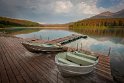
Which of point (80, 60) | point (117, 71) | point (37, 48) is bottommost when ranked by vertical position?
point (117, 71)

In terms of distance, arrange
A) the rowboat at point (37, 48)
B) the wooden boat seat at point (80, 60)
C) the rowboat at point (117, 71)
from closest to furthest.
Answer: the wooden boat seat at point (80, 60), the rowboat at point (117, 71), the rowboat at point (37, 48)

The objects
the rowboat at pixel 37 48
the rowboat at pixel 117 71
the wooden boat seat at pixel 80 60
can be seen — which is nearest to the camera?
the wooden boat seat at pixel 80 60

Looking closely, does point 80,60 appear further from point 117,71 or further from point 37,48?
point 117,71

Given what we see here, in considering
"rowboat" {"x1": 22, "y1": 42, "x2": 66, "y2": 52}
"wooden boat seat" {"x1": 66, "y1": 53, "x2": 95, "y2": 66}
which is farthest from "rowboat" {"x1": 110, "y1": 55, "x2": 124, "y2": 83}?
"rowboat" {"x1": 22, "y1": 42, "x2": 66, "y2": 52}

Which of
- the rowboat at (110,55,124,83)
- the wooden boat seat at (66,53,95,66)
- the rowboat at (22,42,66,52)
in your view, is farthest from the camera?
the rowboat at (22,42,66,52)

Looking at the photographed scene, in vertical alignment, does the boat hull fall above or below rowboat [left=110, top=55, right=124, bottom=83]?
above

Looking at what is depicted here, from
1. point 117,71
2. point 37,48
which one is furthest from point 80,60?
point 117,71

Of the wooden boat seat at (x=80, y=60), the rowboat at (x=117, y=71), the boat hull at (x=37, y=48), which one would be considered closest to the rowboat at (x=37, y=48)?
the boat hull at (x=37, y=48)

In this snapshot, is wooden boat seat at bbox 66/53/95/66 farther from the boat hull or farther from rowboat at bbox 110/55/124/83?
the boat hull

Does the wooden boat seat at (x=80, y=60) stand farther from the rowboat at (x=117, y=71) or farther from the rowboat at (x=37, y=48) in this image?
the rowboat at (x=37, y=48)

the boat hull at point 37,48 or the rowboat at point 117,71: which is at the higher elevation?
the boat hull at point 37,48

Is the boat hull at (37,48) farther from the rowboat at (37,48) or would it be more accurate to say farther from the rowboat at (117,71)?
the rowboat at (117,71)

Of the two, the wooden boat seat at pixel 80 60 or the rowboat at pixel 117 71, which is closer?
the wooden boat seat at pixel 80 60

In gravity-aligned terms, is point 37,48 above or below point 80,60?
above
